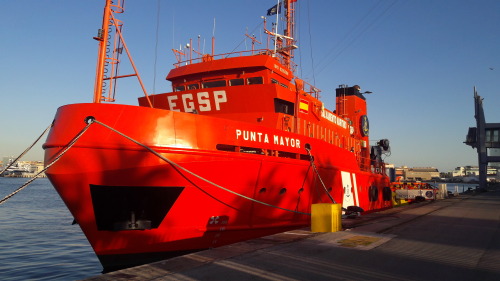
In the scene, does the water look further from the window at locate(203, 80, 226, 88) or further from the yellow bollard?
the window at locate(203, 80, 226, 88)

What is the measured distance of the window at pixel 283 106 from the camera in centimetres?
1180

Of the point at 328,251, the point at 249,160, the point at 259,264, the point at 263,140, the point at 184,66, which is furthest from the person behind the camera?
the point at 184,66

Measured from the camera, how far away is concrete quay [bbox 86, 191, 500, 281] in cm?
507

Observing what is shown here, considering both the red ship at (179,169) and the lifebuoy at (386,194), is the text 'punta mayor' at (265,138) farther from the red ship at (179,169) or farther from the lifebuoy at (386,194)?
the lifebuoy at (386,194)

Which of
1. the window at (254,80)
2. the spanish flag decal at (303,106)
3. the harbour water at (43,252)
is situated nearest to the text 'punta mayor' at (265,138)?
the spanish flag decal at (303,106)

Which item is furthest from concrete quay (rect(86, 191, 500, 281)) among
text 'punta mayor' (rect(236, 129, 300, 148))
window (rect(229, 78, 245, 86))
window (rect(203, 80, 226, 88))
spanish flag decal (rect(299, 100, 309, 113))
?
window (rect(203, 80, 226, 88))

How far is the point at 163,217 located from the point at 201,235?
104cm

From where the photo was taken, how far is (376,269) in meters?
5.40

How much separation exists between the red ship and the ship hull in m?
0.02

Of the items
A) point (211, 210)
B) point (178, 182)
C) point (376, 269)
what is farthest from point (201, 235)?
point (376, 269)

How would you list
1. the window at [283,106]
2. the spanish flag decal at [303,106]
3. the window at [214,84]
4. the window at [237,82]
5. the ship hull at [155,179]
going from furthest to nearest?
the spanish flag decal at [303,106]
the window at [214,84]
the window at [237,82]
the window at [283,106]
the ship hull at [155,179]

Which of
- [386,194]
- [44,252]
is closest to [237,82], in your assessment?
[44,252]

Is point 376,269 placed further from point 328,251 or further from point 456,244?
point 456,244

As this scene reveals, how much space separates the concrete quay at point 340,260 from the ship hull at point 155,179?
1.33m
